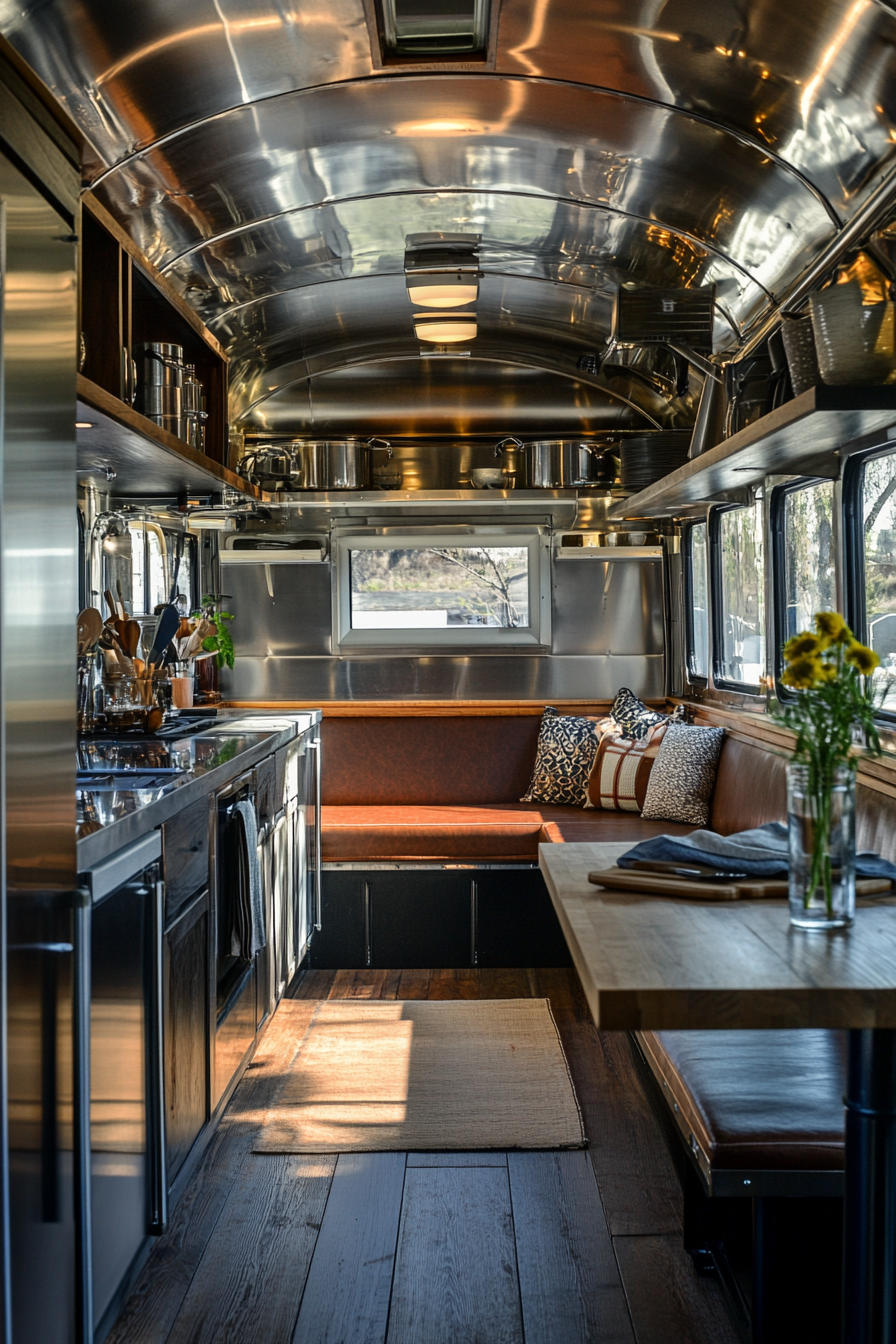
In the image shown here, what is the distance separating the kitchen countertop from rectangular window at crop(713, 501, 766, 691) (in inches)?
75.1

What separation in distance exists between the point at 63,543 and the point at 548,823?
3.24 metres

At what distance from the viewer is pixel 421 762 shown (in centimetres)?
558

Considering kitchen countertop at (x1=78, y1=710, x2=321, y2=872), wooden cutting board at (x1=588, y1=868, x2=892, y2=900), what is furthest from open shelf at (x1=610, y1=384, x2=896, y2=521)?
kitchen countertop at (x1=78, y1=710, x2=321, y2=872)

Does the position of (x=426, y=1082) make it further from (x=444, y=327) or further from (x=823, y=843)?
(x=444, y=327)

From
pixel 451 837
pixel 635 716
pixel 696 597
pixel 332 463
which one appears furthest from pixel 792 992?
pixel 332 463

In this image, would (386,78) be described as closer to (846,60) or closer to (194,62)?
(194,62)

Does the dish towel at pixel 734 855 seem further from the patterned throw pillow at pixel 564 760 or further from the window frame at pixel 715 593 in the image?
the window frame at pixel 715 593

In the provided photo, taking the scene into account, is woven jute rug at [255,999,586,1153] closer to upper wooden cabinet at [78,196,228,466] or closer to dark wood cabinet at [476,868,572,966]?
dark wood cabinet at [476,868,572,966]

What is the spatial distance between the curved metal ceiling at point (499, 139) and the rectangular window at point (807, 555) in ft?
2.22

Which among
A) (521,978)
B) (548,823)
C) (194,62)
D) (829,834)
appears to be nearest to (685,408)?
(548,823)

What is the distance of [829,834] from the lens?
1772mm

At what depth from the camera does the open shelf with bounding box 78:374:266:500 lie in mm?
2740

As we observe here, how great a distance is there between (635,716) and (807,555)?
4.45ft

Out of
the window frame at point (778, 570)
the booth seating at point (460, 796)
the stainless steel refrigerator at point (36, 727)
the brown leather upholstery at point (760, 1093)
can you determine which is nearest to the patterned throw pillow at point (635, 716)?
the booth seating at point (460, 796)
